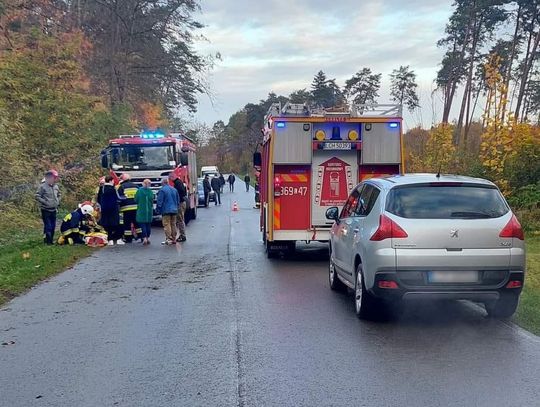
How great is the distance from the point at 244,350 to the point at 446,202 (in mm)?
2859

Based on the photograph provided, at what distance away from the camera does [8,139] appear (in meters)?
18.9

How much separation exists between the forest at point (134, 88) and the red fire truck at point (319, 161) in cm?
589

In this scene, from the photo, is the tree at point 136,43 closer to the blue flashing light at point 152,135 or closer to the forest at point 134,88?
the forest at point 134,88

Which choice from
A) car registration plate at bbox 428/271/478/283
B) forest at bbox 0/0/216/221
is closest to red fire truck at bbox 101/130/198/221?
forest at bbox 0/0/216/221

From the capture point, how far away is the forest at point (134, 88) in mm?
21469

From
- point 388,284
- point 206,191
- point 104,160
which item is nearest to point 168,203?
point 104,160

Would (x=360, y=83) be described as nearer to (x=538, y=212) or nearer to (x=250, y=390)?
(x=538, y=212)

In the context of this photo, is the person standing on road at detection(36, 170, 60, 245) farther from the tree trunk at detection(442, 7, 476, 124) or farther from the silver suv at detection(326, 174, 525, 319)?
the tree trunk at detection(442, 7, 476, 124)

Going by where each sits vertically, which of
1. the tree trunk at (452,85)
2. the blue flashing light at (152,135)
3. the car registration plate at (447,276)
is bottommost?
the car registration plate at (447,276)

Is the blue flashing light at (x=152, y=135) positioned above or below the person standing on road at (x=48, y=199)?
above

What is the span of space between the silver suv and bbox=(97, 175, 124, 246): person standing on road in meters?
9.99

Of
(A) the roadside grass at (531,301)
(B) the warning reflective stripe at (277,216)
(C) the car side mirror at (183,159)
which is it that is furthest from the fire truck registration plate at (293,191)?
(C) the car side mirror at (183,159)

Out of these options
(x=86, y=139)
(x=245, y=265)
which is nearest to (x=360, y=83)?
(x=86, y=139)

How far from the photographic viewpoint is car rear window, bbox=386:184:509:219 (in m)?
7.78
